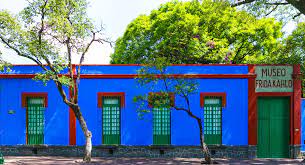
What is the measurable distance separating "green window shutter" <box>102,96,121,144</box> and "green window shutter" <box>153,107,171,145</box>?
1.88 meters

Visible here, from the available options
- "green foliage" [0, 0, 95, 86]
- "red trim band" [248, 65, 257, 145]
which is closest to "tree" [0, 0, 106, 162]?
"green foliage" [0, 0, 95, 86]

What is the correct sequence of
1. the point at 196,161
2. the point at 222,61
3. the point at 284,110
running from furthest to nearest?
the point at 222,61 → the point at 284,110 → the point at 196,161

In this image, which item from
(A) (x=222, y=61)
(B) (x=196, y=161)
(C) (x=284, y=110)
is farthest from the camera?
(A) (x=222, y=61)

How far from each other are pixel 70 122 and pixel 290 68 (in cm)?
1173

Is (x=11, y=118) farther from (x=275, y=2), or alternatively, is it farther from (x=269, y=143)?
(x=275, y=2)

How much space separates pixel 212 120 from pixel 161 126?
2.66 meters

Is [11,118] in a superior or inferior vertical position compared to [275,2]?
inferior

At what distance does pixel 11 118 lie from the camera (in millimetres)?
18719

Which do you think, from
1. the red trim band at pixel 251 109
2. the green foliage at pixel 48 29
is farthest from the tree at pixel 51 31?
the red trim band at pixel 251 109

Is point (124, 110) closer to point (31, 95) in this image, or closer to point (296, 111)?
point (31, 95)

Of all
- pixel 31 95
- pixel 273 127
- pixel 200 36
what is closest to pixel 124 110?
pixel 31 95

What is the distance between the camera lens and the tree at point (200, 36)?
2855 cm

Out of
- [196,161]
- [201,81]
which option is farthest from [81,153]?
[201,81]

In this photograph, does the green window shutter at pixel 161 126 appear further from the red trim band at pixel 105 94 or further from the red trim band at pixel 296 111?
the red trim band at pixel 296 111
